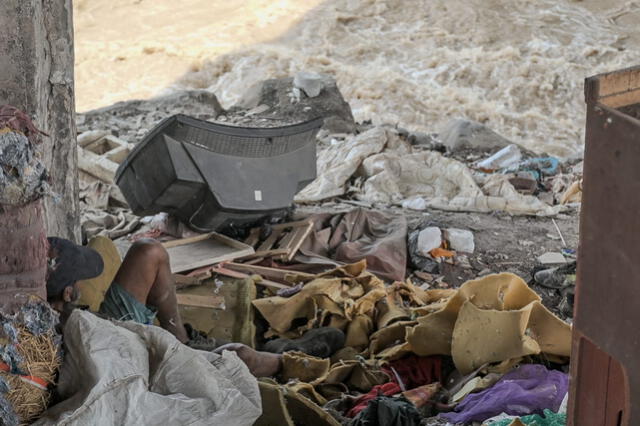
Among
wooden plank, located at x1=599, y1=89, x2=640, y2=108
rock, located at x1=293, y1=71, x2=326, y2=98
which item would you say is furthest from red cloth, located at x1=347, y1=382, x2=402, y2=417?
rock, located at x1=293, y1=71, x2=326, y2=98

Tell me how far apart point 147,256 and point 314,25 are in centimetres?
1299

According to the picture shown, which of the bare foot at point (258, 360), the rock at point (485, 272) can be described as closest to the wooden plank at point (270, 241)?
the rock at point (485, 272)

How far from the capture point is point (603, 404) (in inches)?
65.2

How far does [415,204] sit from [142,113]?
3.94m

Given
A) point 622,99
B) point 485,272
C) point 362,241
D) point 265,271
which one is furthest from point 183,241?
point 622,99

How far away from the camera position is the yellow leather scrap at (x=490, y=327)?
3025mm

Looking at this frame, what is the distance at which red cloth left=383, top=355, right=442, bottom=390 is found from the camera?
3242 millimetres

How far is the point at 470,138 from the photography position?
8258 millimetres

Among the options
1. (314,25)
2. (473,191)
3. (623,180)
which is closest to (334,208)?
(473,191)

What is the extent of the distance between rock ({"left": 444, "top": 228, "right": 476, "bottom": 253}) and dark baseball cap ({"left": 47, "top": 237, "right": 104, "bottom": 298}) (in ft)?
9.74

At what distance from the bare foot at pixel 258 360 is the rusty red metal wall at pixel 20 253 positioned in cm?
111

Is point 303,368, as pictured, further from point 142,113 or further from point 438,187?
point 142,113

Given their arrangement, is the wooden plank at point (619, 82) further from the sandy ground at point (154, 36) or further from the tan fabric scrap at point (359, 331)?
the sandy ground at point (154, 36)

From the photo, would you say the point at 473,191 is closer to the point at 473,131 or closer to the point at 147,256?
the point at 473,131
